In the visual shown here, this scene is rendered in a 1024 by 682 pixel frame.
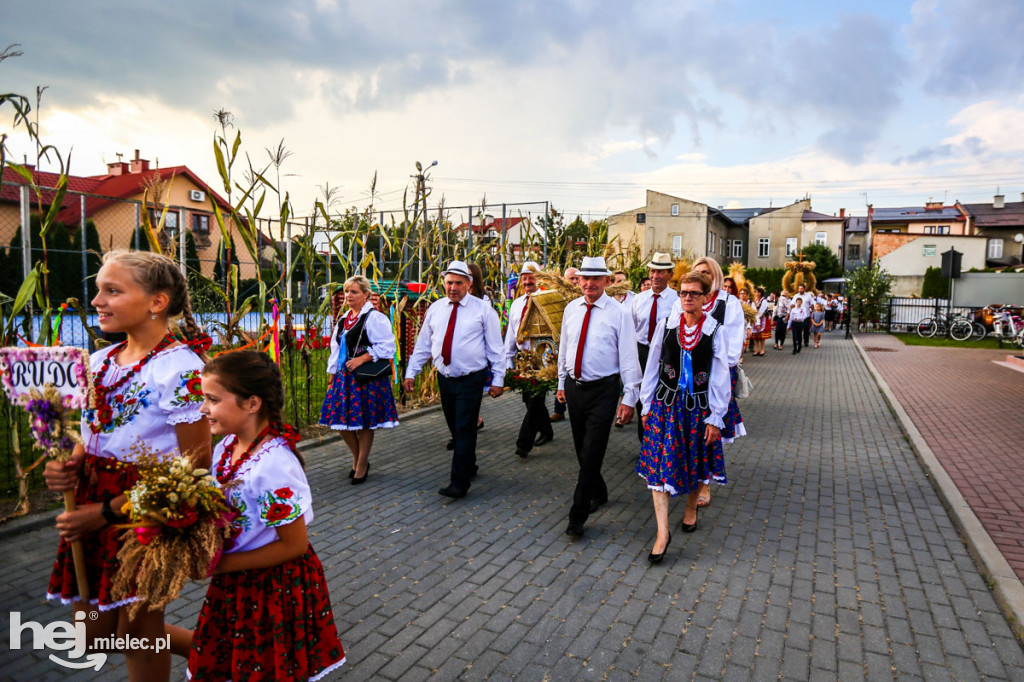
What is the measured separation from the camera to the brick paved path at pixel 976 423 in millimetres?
5539

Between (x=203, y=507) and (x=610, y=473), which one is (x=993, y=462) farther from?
(x=203, y=507)

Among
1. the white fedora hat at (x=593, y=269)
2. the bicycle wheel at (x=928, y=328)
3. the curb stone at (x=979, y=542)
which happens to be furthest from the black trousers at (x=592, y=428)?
the bicycle wheel at (x=928, y=328)

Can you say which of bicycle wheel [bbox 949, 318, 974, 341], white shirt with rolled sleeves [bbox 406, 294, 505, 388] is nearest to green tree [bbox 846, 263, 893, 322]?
bicycle wheel [bbox 949, 318, 974, 341]

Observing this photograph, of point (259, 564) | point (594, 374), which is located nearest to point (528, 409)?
point (594, 374)

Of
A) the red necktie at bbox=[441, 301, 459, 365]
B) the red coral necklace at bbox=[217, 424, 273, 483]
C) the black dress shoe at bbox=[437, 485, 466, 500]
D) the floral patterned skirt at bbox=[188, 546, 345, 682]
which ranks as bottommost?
the black dress shoe at bbox=[437, 485, 466, 500]

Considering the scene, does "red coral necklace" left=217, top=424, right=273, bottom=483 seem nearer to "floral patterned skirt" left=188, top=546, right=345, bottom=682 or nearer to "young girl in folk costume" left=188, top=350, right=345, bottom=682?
"young girl in folk costume" left=188, top=350, right=345, bottom=682

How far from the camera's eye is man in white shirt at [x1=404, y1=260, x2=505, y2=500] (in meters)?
5.70

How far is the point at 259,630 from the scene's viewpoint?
2.10m

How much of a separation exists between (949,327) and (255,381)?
101 feet

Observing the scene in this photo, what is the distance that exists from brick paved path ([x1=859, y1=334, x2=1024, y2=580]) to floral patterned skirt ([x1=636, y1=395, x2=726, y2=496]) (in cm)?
213

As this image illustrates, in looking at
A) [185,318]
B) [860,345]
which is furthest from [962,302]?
[185,318]

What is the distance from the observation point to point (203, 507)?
195 centimetres

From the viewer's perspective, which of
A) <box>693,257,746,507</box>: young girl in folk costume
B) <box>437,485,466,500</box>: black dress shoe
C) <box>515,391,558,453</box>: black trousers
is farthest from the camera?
<box>515,391,558,453</box>: black trousers

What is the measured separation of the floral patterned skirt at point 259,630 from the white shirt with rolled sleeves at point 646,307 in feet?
19.7
